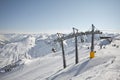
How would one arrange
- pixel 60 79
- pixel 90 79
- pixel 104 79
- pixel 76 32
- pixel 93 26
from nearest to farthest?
pixel 104 79
pixel 90 79
pixel 60 79
pixel 93 26
pixel 76 32

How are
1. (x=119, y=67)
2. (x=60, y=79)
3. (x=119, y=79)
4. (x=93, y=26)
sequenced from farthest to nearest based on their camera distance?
1. (x=93, y=26)
2. (x=60, y=79)
3. (x=119, y=67)
4. (x=119, y=79)

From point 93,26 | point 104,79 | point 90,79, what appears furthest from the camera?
point 93,26

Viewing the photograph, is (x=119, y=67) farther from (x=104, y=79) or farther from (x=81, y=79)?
(x=81, y=79)

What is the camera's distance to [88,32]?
27.2m

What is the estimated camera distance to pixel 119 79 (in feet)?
33.3

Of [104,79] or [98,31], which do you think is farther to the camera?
[98,31]

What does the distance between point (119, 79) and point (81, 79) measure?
3730 millimetres

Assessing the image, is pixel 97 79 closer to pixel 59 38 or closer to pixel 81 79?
pixel 81 79

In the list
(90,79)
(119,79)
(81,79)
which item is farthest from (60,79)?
(119,79)

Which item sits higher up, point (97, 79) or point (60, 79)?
point (97, 79)

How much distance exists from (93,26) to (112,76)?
1637 cm

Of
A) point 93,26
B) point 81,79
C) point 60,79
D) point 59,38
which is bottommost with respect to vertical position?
point 60,79

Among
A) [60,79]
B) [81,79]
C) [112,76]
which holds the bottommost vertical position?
[60,79]

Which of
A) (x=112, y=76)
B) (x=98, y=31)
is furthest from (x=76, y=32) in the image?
(x=112, y=76)
